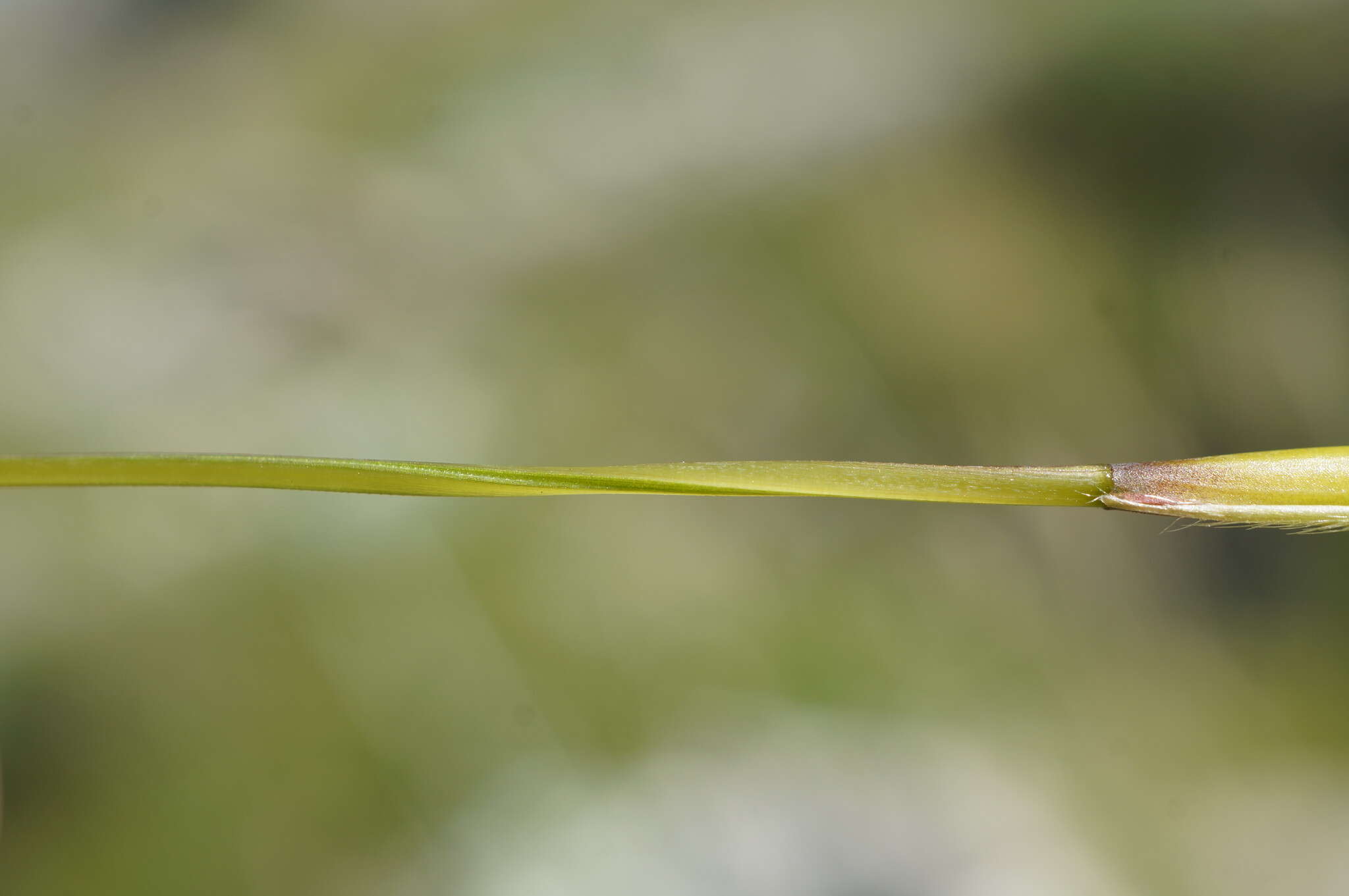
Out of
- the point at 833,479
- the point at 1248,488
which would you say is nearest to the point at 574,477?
the point at 833,479

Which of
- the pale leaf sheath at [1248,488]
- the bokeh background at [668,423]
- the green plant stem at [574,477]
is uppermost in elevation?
the bokeh background at [668,423]

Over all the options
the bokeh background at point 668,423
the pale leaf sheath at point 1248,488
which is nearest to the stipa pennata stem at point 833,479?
the pale leaf sheath at point 1248,488

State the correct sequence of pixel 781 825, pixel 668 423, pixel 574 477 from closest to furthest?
pixel 574 477, pixel 781 825, pixel 668 423

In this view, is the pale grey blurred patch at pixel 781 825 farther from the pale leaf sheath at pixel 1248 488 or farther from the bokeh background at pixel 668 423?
the pale leaf sheath at pixel 1248 488

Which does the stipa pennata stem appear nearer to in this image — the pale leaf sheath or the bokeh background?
the pale leaf sheath

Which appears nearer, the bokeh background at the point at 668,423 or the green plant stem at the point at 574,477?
the green plant stem at the point at 574,477

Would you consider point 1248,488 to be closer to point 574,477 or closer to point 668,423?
point 574,477

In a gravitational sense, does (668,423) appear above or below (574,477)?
above

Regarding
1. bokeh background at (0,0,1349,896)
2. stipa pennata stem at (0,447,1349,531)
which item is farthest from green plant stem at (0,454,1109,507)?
bokeh background at (0,0,1349,896)
